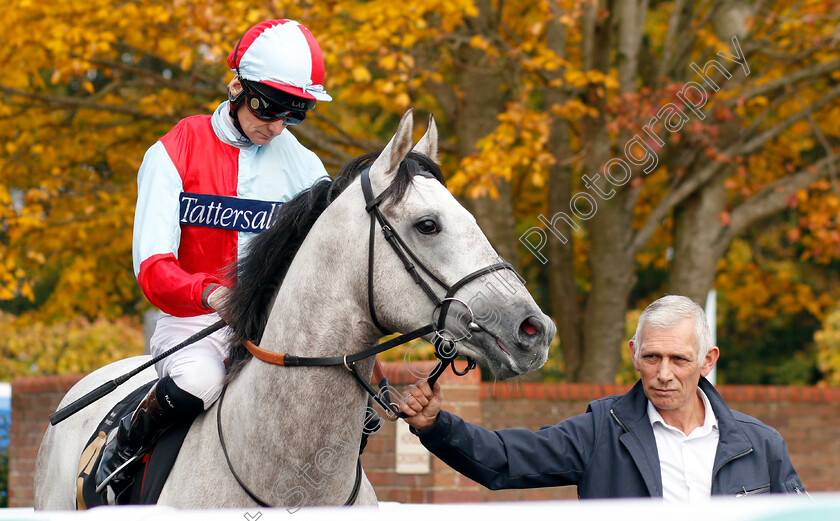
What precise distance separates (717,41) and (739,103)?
163 cm

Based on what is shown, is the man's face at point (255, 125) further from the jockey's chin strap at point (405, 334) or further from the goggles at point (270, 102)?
the jockey's chin strap at point (405, 334)

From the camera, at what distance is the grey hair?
112 inches

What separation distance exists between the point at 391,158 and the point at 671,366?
3.46 ft

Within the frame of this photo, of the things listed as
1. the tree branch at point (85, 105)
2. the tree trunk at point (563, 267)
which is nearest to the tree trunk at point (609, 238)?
the tree trunk at point (563, 267)

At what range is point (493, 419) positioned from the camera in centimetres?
759

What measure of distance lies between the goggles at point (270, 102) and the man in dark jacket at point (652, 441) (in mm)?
1097

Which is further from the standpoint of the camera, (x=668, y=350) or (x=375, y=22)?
(x=375, y=22)

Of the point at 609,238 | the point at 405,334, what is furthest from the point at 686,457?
the point at 609,238

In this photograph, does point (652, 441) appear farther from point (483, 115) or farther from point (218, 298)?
point (483, 115)

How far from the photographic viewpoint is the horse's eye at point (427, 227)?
2738 mm

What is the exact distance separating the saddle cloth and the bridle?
0.28 metres

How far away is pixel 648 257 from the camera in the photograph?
11.7m

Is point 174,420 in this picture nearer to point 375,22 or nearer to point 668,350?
point 668,350

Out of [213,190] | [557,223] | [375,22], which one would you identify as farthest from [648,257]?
[213,190]
